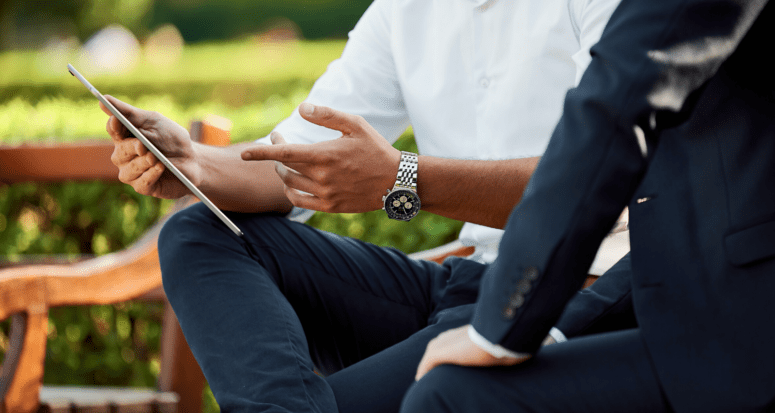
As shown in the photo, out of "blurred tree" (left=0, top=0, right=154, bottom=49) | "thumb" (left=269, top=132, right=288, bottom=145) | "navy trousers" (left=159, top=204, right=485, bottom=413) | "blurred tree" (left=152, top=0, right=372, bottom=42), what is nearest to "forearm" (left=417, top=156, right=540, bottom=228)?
"navy trousers" (left=159, top=204, right=485, bottom=413)

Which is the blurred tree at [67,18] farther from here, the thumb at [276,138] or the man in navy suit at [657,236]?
the man in navy suit at [657,236]

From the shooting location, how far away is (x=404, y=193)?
1.42 metres

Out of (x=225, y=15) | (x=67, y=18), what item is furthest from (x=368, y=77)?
(x=67, y=18)

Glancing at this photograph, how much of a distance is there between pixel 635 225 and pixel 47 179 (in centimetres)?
253

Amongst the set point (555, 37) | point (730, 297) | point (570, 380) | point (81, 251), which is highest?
point (555, 37)

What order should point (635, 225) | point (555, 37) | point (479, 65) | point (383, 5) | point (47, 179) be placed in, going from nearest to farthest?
1. point (635, 225)
2. point (555, 37)
3. point (479, 65)
4. point (383, 5)
5. point (47, 179)

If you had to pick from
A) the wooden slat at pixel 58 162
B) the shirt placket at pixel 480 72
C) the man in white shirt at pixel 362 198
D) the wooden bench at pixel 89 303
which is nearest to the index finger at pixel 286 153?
the man in white shirt at pixel 362 198

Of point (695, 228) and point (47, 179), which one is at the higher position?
point (695, 228)

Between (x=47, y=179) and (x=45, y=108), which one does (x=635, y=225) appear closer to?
(x=47, y=179)

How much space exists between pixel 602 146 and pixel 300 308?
978mm

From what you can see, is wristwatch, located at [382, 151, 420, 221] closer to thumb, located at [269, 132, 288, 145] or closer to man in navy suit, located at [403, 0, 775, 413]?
thumb, located at [269, 132, 288, 145]

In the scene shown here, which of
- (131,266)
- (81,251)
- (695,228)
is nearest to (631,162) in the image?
(695,228)

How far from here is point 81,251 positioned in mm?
3131

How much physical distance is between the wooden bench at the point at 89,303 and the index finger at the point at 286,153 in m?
0.83
